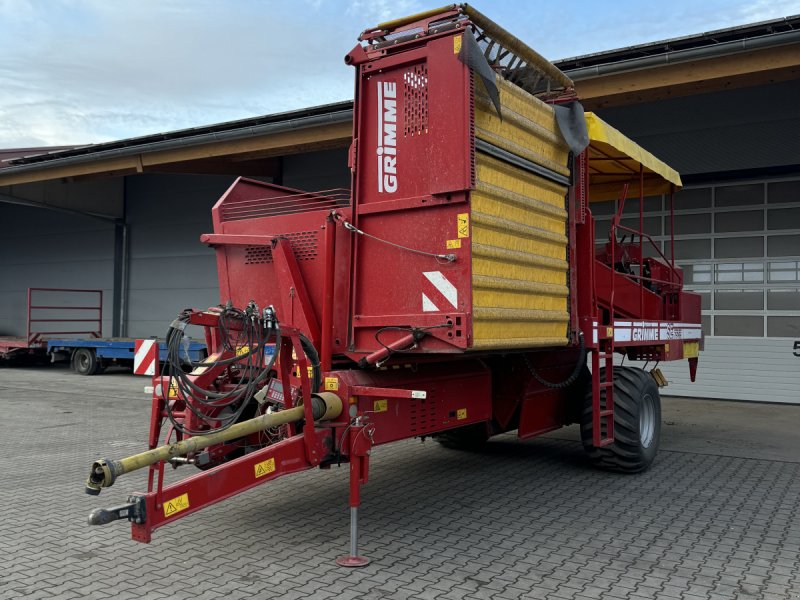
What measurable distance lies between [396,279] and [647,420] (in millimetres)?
3506

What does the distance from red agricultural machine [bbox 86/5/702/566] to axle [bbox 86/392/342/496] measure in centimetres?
1

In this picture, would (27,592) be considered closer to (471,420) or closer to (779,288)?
(471,420)

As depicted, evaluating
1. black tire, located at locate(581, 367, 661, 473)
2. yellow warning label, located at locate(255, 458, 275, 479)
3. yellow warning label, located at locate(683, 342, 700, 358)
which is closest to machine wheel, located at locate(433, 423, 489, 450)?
black tire, located at locate(581, 367, 661, 473)

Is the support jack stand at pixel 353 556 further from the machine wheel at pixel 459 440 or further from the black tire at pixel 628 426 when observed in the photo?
the black tire at pixel 628 426

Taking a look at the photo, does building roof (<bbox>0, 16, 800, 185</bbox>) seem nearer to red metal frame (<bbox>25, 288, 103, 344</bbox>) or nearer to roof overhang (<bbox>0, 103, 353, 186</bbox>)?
roof overhang (<bbox>0, 103, 353, 186</bbox>)

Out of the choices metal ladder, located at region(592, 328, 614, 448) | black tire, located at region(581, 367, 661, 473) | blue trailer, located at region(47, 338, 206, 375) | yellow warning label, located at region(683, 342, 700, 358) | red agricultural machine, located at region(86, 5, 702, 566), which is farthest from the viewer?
blue trailer, located at region(47, 338, 206, 375)

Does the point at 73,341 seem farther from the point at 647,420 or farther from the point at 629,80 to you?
the point at 647,420

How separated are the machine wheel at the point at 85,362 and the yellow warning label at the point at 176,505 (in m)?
15.1

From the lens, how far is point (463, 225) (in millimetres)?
4504

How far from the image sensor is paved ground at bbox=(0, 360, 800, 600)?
396 centimetres

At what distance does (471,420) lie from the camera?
5.79 metres

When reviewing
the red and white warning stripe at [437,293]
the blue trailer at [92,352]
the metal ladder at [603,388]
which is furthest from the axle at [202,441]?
the blue trailer at [92,352]

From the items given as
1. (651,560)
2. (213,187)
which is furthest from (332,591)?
(213,187)

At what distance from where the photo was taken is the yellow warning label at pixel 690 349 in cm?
854
